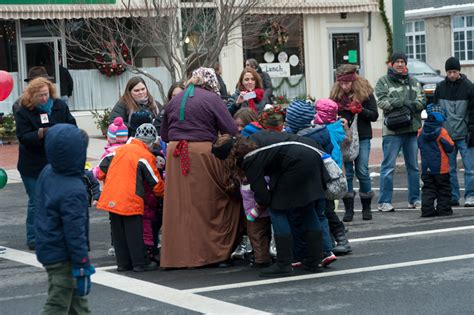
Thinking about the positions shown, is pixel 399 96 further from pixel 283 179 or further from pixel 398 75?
pixel 283 179

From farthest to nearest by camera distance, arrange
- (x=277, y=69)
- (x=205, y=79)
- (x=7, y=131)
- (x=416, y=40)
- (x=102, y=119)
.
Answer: (x=416, y=40)
(x=277, y=69)
(x=102, y=119)
(x=7, y=131)
(x=205, y=79)

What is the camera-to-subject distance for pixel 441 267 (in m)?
9.12

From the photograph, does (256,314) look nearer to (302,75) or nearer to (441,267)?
(441,267)

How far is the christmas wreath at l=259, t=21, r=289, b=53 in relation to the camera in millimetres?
26953

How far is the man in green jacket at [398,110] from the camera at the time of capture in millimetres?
12500

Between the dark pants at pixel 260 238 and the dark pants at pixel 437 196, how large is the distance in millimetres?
3383

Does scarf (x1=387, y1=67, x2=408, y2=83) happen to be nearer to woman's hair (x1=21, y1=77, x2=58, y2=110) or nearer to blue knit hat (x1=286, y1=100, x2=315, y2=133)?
blue knit hat (x1=286, y1=100, x2=315, y2=133)

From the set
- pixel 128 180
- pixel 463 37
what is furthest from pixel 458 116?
pixel 463 37

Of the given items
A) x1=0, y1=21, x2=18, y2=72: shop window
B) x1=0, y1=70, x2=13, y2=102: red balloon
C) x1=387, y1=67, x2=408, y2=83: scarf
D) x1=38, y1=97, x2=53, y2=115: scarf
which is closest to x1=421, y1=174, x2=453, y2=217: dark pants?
x1=387, y1=67, x2=408, y2=83: scarf

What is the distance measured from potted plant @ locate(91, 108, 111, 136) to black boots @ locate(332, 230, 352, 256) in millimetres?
14634

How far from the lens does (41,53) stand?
82.8 feet

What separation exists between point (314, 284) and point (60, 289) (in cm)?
273

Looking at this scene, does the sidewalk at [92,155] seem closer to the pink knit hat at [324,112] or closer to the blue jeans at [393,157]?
the blue jeans at [393,157]

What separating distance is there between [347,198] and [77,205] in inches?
233
